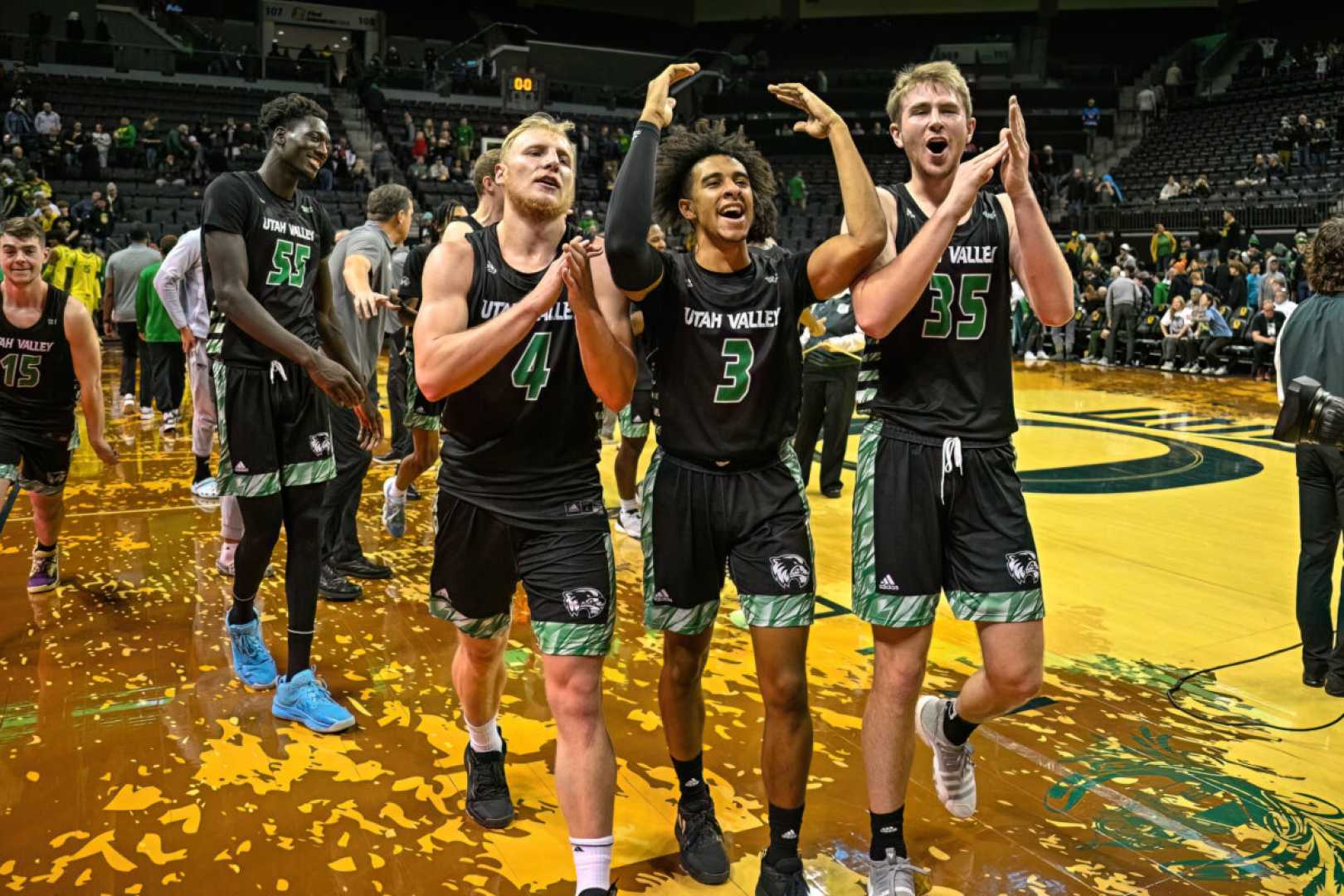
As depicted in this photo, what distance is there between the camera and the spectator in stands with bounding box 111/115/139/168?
21.5 m

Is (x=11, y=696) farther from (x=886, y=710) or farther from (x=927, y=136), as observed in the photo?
(x=927, y=136)

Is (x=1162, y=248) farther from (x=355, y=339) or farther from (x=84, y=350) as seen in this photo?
(x=84, y=350)

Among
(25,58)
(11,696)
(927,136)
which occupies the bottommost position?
(11,696)

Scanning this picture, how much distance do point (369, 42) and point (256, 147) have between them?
43.3ft

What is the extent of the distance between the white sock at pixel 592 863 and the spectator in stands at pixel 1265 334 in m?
12.0

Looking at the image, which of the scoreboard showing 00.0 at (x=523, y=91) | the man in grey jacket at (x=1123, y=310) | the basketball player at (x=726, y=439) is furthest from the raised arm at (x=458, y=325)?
the scoreboard showing 00.0 at (x=523, y=91)

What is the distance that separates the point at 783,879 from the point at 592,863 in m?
0.49

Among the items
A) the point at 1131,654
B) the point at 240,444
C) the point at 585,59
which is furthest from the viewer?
the point at 585,59

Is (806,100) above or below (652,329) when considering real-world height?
above

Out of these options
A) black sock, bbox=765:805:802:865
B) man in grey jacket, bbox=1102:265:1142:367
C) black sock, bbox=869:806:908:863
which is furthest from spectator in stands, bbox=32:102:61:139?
black sock, bbox=869:806:908:863

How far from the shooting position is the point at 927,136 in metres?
2.82

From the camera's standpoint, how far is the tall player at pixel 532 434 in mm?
2578

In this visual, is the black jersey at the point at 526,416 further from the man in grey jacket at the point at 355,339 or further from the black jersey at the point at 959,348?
the man in grey jacket at the point at 355,339

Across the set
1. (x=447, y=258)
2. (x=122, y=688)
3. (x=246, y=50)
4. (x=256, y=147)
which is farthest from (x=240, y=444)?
(x=246, y=50)
